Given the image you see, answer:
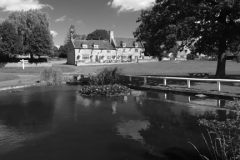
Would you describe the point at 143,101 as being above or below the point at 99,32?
below

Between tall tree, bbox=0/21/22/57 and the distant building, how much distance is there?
56.3 feet

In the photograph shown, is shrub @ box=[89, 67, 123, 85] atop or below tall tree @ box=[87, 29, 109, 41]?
below

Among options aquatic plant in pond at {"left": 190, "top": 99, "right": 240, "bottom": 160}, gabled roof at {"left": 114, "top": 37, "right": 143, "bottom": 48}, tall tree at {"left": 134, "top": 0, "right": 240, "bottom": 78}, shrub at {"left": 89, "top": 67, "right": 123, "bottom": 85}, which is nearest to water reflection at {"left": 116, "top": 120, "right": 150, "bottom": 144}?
aquatic plant in pond at {"left": 190, "top": 99, "right": 240, "bottom": 160}

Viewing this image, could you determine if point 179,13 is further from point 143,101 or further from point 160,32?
point 143,101

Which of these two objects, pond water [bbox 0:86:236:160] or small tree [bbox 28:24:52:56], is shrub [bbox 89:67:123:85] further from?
small tree [bbox 28:24:52:56]

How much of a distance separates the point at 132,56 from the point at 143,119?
218 ft

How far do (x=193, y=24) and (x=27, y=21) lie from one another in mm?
52290

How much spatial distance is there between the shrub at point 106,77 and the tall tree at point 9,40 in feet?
119

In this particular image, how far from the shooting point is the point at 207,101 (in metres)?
15.0

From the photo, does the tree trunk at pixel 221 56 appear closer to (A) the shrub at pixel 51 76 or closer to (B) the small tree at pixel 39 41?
(A) the shrub at pixel 51 76

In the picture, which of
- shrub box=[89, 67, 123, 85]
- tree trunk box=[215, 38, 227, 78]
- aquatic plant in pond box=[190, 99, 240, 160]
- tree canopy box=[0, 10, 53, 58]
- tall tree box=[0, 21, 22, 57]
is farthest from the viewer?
tree canopy box=[0, 10, 53, 58]

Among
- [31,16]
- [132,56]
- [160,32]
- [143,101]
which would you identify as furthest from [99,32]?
[143,101]

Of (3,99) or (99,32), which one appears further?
(99,32)

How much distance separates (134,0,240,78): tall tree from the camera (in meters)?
19.1
